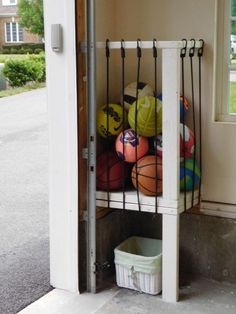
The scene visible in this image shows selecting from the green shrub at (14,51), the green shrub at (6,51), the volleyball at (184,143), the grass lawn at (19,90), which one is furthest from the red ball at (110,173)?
the green shrub at (6,51)

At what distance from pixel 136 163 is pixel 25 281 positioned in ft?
3.57

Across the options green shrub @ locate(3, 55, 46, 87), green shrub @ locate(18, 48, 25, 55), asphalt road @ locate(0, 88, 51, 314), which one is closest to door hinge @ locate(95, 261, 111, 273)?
asphalt road @ locate(0, 88, 51, 314)

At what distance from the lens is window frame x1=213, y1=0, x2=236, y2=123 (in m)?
3.24

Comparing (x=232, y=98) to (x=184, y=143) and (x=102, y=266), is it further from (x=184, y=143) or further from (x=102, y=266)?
(x=102, y=266)

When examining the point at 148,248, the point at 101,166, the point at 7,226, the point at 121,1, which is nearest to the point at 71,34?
the point at 121,1

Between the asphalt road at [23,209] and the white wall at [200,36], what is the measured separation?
1.28 m

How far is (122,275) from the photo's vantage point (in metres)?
3.31

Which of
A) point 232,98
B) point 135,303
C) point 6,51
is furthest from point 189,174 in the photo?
point 6,51

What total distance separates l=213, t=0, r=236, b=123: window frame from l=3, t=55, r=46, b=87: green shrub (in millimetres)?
10111

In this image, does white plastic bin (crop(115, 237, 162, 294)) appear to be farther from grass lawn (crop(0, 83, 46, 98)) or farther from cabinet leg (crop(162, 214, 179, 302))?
grass lawn (crop(0, 83, 46, 98))

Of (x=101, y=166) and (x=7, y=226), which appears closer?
(x=101, y=166)

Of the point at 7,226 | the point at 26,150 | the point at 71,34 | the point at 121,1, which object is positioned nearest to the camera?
the point at 71,34

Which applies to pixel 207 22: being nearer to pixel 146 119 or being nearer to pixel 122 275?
pixel 146 119

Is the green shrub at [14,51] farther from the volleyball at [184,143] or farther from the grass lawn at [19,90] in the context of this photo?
the volleyball at [184,143]
